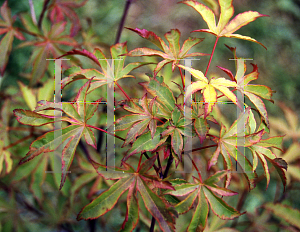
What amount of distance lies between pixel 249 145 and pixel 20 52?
4.74 ft

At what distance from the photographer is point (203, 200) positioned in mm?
544

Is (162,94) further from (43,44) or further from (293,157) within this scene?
(293,157)

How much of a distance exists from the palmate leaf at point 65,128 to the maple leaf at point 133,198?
0.20 ft

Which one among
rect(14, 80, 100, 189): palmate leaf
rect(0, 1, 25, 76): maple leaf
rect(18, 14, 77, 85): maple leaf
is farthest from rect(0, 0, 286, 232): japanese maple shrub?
rect(0, 1, 25, 76): maple leaf

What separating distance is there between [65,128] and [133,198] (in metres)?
0.21

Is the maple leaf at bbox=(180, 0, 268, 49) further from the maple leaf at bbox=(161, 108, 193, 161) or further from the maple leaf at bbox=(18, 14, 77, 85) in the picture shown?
the maple leaf at bbox=(18, 14, 77, 85)

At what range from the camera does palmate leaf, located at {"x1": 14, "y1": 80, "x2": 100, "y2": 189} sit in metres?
0.51

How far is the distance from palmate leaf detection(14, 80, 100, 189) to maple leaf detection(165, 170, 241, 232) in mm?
222

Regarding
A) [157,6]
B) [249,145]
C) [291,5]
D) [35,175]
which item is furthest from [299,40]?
[35,175]

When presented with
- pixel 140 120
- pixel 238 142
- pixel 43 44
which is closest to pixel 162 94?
pixel 140 120
